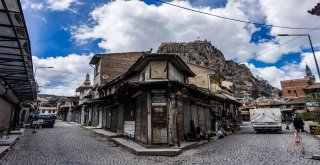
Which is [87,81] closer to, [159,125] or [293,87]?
[159,125]

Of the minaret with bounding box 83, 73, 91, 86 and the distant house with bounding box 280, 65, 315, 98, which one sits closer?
the minaret with bounding box 83, 73, 91, 86

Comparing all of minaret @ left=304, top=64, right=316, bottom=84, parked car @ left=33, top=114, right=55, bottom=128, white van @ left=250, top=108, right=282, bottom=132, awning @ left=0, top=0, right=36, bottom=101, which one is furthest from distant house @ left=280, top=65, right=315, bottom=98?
awning @ left=0, top=0, right=36, bottom=101

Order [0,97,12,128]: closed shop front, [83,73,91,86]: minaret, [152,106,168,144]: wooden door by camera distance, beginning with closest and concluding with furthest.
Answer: [152,106,168,144]: wooden door < [0,97,12,128]: closed shop front < [83,73,91,86]: minaret

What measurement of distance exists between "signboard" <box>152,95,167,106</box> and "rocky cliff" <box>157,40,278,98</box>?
302ft

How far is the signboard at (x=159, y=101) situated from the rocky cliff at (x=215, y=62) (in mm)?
92027

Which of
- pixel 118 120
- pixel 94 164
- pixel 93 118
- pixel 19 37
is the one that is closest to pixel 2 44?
pixel 19 37

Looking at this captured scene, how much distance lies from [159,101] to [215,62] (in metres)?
103

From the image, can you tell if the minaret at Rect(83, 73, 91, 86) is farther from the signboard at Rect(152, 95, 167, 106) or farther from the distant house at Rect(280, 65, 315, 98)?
the distant house at Rect(280, 65, 315, 98)

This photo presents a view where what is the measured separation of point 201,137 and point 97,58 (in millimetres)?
19827

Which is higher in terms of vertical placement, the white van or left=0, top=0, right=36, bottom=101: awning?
left=0, top=0, right=36, bottom=101: awning

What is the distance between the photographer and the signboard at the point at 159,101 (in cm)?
1464

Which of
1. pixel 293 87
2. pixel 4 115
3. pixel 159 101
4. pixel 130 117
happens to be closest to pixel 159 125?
pixel 159 101

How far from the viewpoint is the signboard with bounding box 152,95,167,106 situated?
48.0 ft

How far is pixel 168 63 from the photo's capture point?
16.7 metres
